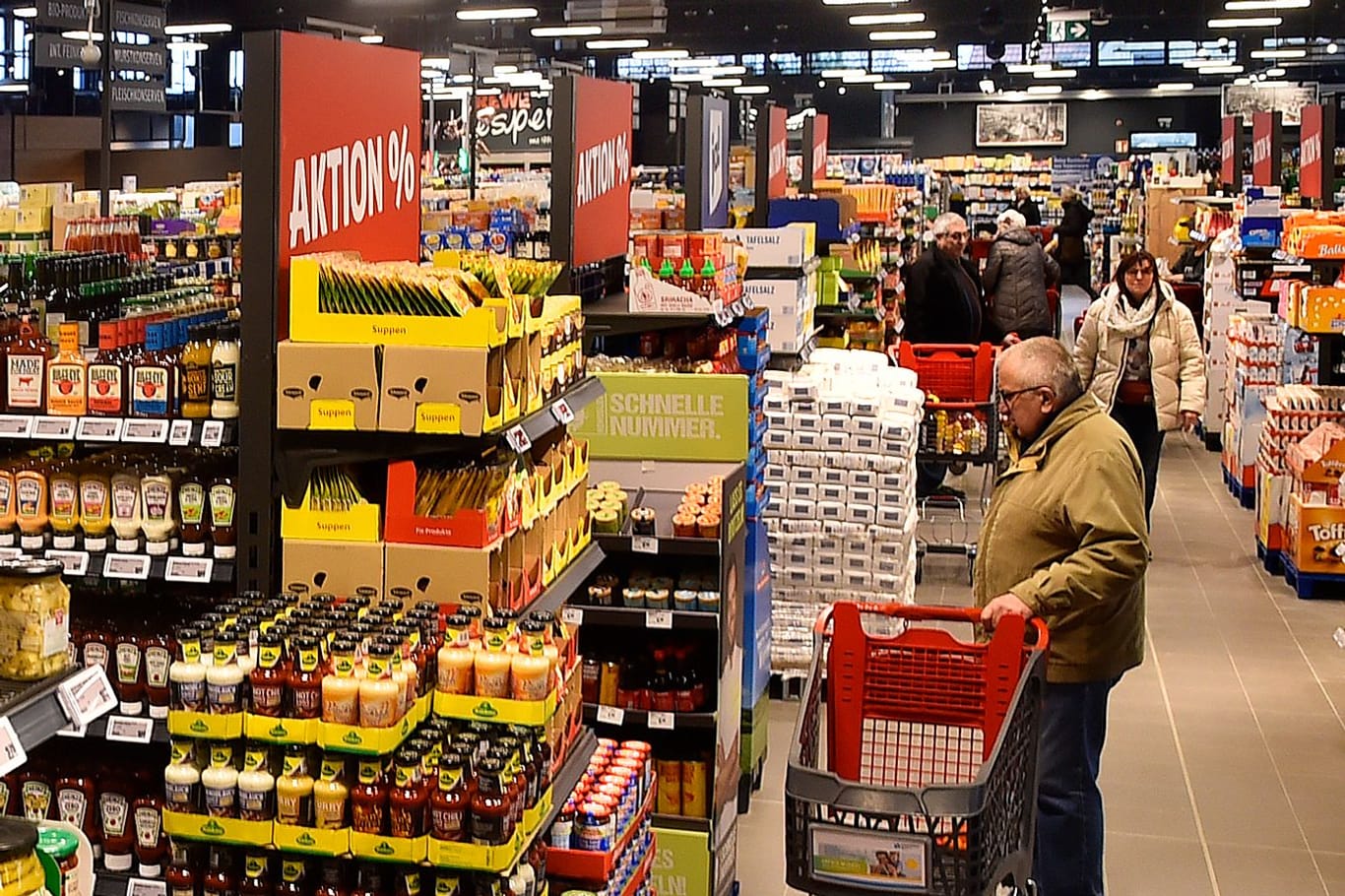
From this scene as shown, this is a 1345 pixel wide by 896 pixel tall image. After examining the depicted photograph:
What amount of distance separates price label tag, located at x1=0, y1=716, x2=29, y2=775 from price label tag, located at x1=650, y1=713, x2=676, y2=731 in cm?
299

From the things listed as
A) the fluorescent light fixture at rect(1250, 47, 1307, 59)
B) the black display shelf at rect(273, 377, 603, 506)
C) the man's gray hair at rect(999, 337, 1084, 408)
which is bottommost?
the black display shelf at rect(273, 377, 603, 506)

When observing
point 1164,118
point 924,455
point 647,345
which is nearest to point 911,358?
point 924,455

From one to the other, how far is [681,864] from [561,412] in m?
1.47

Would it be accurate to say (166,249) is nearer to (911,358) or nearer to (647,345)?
(911,358)

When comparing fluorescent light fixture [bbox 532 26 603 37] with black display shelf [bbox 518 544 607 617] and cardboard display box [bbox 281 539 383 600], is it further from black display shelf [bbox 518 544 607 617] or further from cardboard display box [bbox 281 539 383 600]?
cardboard display box [bbox 281 539 383 600]

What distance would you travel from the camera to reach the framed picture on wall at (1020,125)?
130ft

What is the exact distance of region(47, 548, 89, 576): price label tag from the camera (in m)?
3.85

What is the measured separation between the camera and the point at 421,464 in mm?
3809

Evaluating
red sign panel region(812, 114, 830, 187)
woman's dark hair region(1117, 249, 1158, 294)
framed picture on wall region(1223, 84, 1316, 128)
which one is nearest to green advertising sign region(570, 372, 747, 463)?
woman's dark hair region(1117, 249, 1158, 294)

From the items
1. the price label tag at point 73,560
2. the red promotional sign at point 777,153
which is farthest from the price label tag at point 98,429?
the red promotional sign at point 777,153

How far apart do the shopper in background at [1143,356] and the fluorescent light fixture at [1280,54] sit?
24.9m

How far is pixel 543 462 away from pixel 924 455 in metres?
5.18

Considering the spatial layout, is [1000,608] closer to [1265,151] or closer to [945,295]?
[945,295]

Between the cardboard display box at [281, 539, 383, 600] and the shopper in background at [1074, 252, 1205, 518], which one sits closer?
the cardboard display box at [281, 539, 383, 600]
